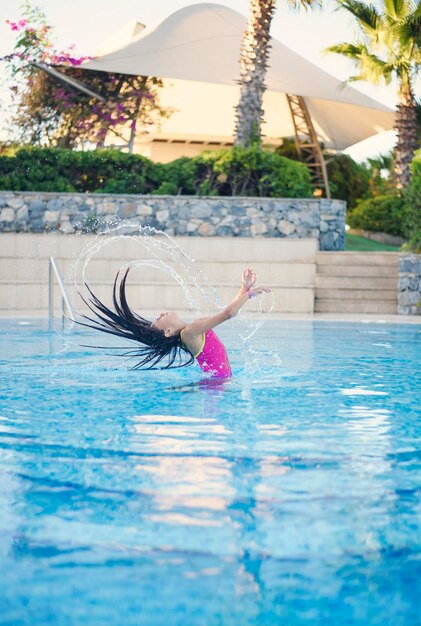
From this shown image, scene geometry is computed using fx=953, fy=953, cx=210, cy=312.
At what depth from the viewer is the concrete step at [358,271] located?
17172 mm

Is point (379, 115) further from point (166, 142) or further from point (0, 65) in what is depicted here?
point (0, 65)

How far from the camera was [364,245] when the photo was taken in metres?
21.0

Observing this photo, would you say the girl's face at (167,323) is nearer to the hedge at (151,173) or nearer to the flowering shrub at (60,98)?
the hedge at (151,173)

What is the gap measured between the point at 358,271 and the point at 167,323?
1030 centimetres

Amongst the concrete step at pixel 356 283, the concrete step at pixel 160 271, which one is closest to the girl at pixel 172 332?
the concrete step at pixel 160 271

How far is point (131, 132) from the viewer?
928 inches

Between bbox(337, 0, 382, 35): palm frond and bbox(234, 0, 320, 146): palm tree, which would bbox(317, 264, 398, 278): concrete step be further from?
bbox(337, 0, 382, 35): palm frond

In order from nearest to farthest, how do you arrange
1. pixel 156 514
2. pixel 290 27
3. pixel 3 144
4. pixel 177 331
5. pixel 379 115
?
1. pixel 156 514
2. pixel 177 331
3. pixel 3 144
4. pixel 379 115
5. pixel 290 27

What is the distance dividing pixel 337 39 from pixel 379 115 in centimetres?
253

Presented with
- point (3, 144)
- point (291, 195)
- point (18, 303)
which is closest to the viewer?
point (18, 303)

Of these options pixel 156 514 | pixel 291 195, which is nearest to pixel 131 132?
pixel 291 195

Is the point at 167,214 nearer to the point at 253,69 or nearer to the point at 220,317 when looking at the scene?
the point at 253,69

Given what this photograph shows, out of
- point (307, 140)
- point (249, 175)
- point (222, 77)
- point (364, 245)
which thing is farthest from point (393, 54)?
point (249, 175)

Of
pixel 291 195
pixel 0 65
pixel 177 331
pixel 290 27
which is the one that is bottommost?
pixel 177 331
